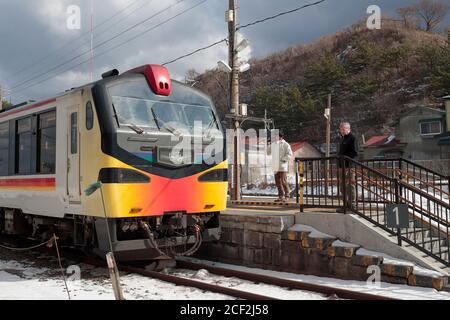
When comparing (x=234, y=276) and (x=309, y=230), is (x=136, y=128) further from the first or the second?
(x=309, y=230)

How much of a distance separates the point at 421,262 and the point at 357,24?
91707 millimetres

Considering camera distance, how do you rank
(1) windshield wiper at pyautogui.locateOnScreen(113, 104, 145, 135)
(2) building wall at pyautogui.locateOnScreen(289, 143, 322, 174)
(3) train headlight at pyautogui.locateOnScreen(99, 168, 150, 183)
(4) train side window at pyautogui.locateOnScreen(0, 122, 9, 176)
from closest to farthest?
(3) train headlight at pyautogui.locateOnScreen(99, 168, 150, 183) < (1) windshield wiper at pyautogui.locateOnScreen(113, 104, 145, 135) < (4) train side window at pyautogui.locateOnScreen(0, 122, 9, 176) < (2) building wall at pyautogui.locateOnScreen(289, 143, 322, 174)

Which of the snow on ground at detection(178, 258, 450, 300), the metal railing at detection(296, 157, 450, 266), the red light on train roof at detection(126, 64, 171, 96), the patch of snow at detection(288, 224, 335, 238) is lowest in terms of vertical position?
the snow on ground at detection(178, 258, 450, 300)

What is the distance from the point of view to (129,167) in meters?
7.05

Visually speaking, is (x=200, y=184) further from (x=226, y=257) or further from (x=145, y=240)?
(x=226, y=257)

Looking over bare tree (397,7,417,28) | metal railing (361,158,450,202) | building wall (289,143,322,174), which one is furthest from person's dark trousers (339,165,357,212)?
bare tree (397,7,417,28)

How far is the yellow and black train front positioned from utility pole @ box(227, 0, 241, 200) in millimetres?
5566

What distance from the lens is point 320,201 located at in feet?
30.0

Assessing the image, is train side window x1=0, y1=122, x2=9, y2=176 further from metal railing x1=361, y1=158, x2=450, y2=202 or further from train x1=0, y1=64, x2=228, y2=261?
metal railing x1=361, y1=158, x2=450, y2=202

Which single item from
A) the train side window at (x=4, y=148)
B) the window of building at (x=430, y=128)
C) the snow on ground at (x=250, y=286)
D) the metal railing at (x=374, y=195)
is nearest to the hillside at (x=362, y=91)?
the window of building at (x=430, y=128)

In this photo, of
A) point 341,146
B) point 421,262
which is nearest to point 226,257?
Result: point 341,146

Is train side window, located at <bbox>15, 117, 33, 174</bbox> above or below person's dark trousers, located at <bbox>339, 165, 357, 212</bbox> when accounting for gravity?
above

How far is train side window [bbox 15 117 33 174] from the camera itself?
9180 mm
